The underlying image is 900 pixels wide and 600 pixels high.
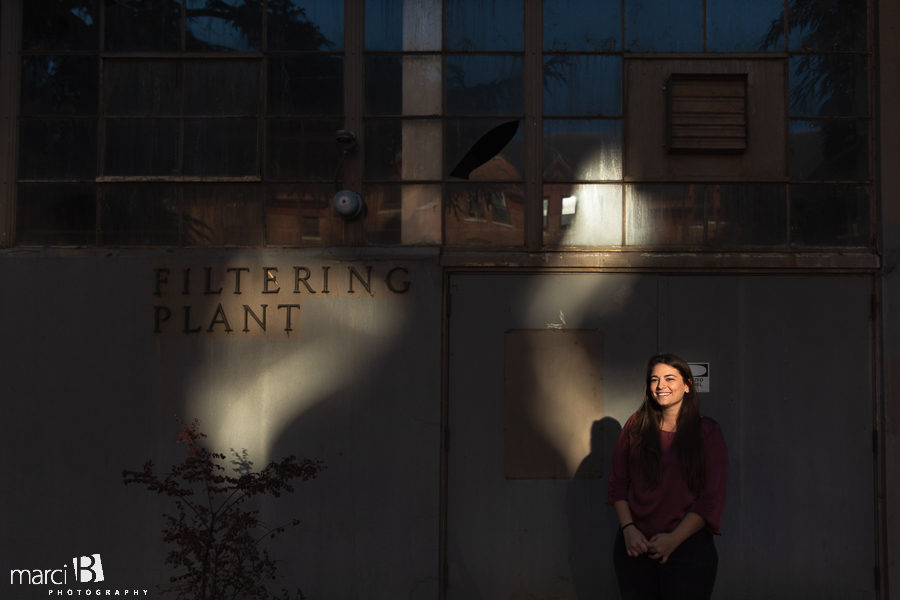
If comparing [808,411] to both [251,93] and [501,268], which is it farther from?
[251,93]

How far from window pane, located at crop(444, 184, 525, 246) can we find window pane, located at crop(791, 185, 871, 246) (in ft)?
7.08

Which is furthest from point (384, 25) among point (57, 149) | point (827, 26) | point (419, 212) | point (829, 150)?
point (829, 150)

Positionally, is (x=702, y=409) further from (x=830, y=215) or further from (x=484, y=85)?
(x=484, y=85)

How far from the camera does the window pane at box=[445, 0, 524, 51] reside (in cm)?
540

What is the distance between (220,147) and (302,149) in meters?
0.66

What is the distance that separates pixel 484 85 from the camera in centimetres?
539

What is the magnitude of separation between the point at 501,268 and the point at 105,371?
10.3 ft

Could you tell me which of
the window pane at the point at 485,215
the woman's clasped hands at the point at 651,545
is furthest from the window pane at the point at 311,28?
the woman's clasped hands at the point at 651,545

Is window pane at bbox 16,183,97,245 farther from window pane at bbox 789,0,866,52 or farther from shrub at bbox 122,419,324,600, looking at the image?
window pane at bbox 789,0,866,52

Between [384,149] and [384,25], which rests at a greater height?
[384,25]

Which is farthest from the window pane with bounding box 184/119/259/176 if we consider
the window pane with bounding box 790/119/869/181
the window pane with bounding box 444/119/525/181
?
the window pane with bounding box 790/119/869/181

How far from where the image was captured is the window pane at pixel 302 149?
537 centimetres

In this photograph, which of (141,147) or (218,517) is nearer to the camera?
(218,517)

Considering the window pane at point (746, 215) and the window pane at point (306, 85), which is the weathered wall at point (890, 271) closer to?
the window pane at point (746, 215)
